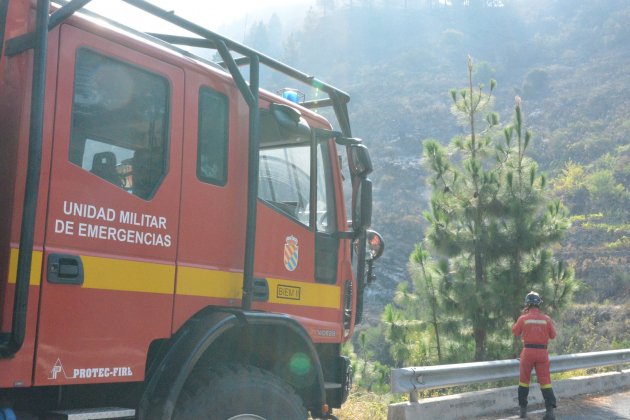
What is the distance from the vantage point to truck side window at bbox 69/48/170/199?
3479 millimetres

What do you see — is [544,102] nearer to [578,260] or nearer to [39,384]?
[578,260]

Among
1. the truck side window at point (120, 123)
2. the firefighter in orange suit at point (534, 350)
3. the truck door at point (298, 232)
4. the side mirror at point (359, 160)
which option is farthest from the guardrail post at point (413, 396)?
the truck side window at point (120, 123)

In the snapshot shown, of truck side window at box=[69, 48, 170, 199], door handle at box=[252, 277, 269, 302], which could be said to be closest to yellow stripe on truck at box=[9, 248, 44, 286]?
truck side window at box=[69, 48, 170, 199]

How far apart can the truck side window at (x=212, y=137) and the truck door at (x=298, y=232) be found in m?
0.36

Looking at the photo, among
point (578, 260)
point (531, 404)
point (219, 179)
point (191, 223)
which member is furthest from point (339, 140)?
point (578, 260)

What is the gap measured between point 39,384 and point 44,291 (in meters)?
0.40

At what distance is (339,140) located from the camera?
514 centimetres

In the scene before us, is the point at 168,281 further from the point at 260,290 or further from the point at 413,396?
the point at 413,396

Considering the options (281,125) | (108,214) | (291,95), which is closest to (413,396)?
(291,95)

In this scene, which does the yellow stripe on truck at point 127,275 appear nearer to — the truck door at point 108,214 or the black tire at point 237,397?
the truck door at point 108,214

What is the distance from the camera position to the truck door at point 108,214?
128 inches

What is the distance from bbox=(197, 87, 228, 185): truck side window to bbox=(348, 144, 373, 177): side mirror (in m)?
1.10

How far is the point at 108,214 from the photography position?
3502mm

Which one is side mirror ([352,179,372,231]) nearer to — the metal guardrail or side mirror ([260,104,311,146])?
side mirror ([260,104,311,146])
